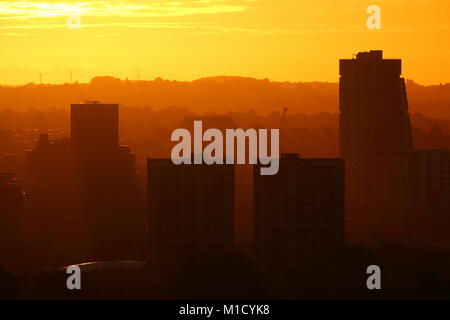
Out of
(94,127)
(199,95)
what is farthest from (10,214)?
(199,95)

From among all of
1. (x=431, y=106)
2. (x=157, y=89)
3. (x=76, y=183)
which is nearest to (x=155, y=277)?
(x=76, y=183)

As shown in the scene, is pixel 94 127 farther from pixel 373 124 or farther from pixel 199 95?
pixel 199 95

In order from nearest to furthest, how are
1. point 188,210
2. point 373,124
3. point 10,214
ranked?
point 188,210 → point 10,214 → point 373,124

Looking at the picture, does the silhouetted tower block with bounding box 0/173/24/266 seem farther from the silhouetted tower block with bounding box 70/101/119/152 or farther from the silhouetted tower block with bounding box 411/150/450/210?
the silhouetted tower block with bounding box 411/150/450/210

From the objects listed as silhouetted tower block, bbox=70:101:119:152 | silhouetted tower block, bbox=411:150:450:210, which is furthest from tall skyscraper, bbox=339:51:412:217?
silhouetted tower block, bbox=70:101:119:152

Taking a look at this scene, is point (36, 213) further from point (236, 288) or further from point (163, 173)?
point (236, 288)

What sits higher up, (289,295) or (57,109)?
(57,109)
